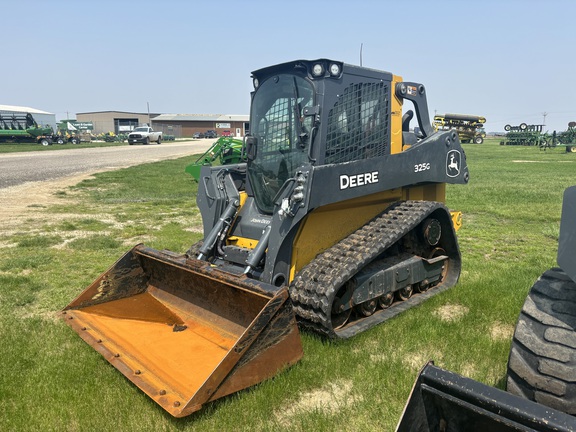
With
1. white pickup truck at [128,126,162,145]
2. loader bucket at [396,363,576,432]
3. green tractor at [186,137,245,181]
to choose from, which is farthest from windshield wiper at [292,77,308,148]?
white pickup truck at [128,126,162,145]

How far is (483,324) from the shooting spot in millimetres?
4633

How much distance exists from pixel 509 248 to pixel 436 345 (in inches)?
159

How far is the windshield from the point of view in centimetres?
479

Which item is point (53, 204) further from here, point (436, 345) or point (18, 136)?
point (18, 136)

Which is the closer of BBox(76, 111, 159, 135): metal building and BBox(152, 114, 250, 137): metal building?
BBox(152, 114, 250, 137): metal building

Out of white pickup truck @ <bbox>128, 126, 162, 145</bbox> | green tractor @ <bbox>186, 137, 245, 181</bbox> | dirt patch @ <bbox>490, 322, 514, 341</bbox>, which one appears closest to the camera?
dirt patch @ <bbox>490, 322, 514, 341</bbox>

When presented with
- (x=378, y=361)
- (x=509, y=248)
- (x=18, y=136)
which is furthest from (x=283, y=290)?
(x=18, y=136)

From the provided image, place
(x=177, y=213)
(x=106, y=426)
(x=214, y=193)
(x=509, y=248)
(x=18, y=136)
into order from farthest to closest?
(x=18, y=136) → (x=177, y=213) → (x=509, y=248) → (x=214, y=193) → (x=106, y=426)

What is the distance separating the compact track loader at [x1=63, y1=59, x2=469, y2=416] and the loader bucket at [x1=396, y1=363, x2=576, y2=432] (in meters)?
1.30

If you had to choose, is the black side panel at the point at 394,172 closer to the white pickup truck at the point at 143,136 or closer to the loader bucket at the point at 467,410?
the loader bucket at the point at 467,410

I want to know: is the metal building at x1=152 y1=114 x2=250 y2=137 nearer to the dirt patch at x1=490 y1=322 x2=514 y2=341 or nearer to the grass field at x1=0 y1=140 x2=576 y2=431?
the grass field at x1=0 y1=140 x2=576 y2=431

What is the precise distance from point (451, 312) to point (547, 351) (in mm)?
2462

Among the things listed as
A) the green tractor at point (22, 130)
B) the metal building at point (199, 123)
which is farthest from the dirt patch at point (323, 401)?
the metal building at point (199, 123)

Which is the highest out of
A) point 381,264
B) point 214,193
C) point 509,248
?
point 214,193
